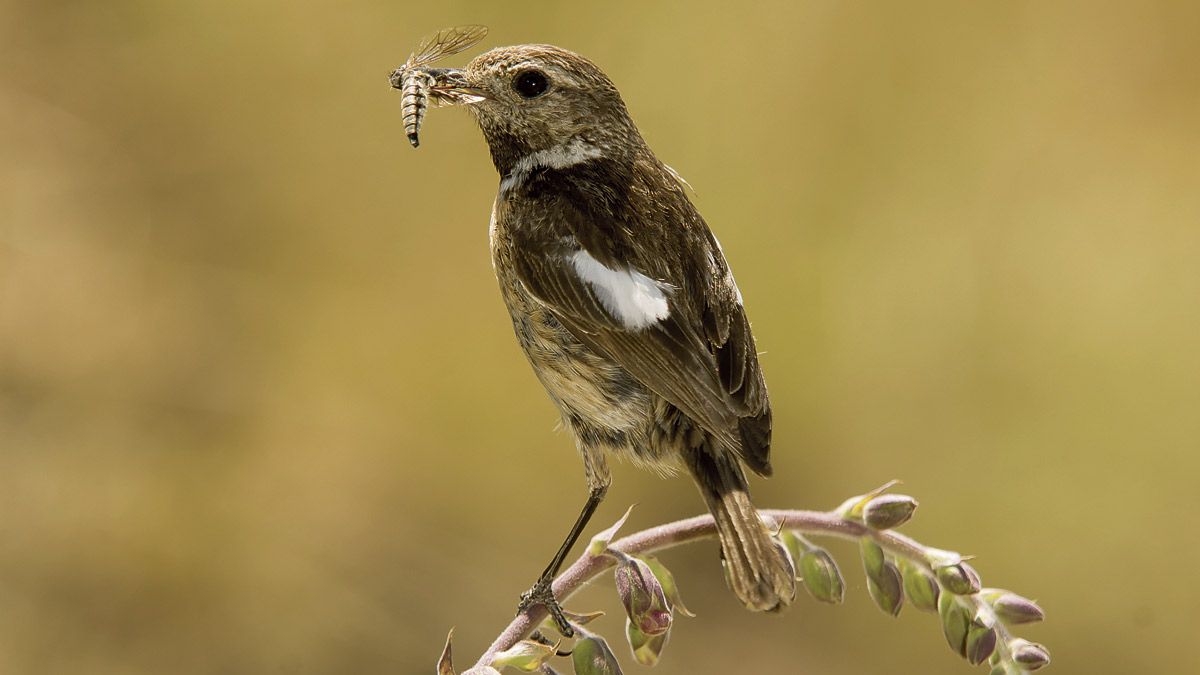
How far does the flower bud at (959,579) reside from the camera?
2447 mm

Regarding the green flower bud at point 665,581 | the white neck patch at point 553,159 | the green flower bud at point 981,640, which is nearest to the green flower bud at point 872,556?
the green flower bud at point 981,640

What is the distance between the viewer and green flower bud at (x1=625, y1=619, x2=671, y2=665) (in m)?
2.45

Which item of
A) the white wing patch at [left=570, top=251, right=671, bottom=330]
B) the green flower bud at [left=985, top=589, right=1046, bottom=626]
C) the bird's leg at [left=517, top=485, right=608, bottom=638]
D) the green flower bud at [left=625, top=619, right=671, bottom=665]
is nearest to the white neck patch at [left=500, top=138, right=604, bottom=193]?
the white wing patch at [left=570, top=251, right=671, bottom=330]

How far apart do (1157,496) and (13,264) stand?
575 cm

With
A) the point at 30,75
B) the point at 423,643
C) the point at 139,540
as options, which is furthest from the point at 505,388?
the point at 30,75

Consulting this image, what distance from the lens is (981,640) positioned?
241 cm

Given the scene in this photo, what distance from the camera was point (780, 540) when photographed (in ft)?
8.93

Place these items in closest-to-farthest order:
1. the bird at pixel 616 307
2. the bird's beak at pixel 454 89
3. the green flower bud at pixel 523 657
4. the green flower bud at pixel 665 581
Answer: the green flower bud at pixel 523 657 → the green flower bud at pixel 665 581 → the bird at pixel 616 307 → the bird's beak at pixel 454 89

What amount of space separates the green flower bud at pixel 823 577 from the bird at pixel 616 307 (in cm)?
9

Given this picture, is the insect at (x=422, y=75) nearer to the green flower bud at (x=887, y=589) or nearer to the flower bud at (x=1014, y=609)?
the green flower bud at (x=887, y=589)

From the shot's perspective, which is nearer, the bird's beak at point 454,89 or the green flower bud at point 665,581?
the green flower bud at point 665,581

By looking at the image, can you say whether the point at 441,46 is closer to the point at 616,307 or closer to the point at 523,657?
the point at 616,307

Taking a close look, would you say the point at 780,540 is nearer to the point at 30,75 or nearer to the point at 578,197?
the point at 578,197

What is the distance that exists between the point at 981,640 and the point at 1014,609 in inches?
3.8
